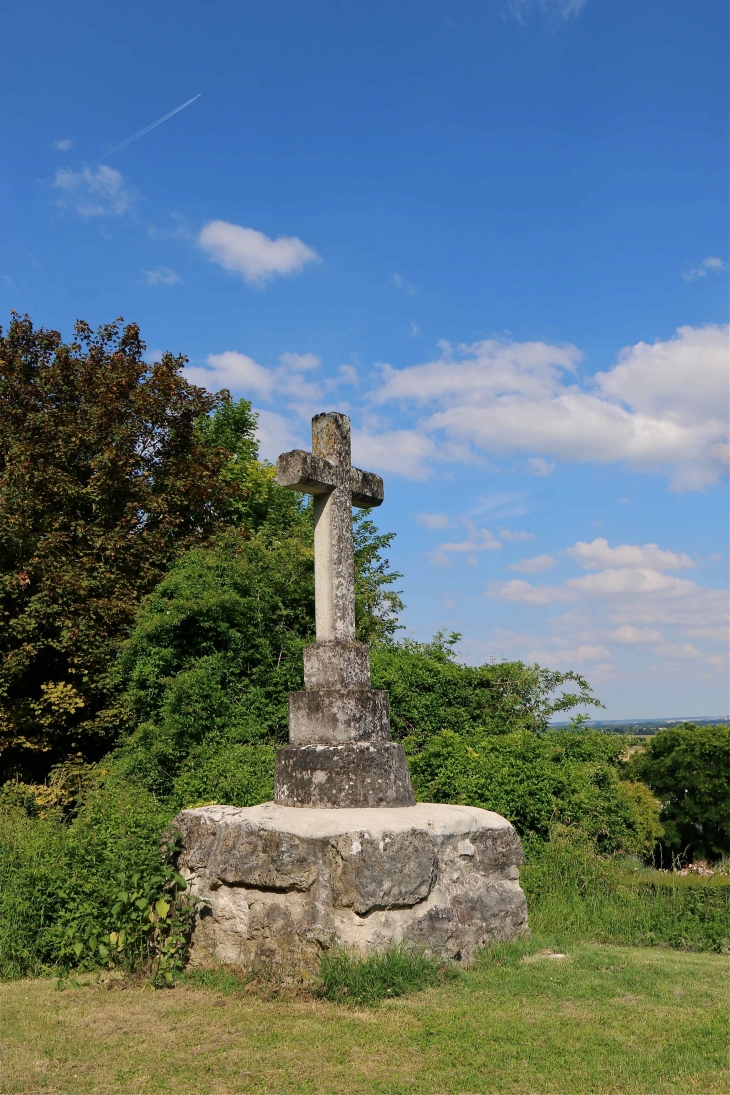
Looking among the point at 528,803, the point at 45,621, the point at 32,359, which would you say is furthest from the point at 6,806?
the point at 32,359

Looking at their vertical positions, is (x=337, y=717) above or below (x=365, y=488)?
below

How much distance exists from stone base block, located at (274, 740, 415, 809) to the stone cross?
937 mm

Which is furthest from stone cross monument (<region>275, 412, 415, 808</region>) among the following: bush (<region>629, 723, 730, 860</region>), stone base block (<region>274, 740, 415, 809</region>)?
bush (<region>629, 723, 730, 860</region>)

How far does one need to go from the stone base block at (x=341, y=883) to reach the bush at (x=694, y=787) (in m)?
23.7

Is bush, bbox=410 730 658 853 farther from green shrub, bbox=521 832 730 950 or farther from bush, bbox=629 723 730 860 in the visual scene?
bush, bbox=629 723 730 860

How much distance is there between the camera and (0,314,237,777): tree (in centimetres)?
1368

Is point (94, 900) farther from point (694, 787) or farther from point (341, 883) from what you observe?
point (694, 787)

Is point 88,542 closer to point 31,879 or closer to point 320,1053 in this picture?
point 31,879

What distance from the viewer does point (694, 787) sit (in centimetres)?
2808

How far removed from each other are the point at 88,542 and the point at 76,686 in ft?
8.39

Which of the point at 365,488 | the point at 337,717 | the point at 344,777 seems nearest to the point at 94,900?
the point at 344,777

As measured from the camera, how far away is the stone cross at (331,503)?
268 inches

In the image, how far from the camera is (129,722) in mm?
12664

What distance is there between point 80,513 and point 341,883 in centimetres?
1103
